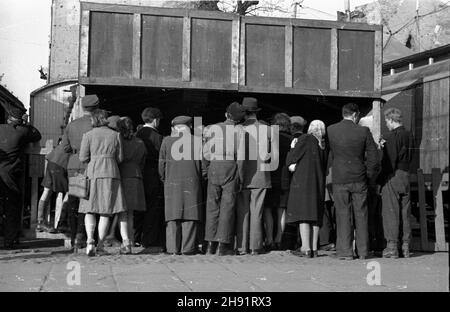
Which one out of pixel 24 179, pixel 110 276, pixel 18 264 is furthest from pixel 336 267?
pixel 24 179

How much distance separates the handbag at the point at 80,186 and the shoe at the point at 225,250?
1.81 metres

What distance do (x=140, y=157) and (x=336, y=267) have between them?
9.60 ft

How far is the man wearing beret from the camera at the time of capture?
912 centimetres

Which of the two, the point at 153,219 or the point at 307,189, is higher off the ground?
the point at 307,189

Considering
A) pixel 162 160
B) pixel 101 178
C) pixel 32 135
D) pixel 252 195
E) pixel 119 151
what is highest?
pixel 32 135

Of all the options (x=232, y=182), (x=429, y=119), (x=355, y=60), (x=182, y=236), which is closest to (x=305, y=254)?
(x=232, y=182)

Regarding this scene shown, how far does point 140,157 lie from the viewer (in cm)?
916

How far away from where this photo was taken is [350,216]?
8953 mm

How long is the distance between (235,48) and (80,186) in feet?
11.0

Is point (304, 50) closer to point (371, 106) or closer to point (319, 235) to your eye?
point (371, 106)

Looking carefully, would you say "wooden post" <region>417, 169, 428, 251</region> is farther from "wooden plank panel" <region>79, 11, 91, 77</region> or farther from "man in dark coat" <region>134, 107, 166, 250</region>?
"wooden plank panel" <region>79, 11, 91, 77</region>

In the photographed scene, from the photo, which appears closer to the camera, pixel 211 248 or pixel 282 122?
pixel 211 248

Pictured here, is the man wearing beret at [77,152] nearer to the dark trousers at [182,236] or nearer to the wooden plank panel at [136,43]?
the dark trousers at [182,236]

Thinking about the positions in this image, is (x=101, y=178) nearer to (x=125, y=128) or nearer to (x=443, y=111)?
(x=125, y=128)
